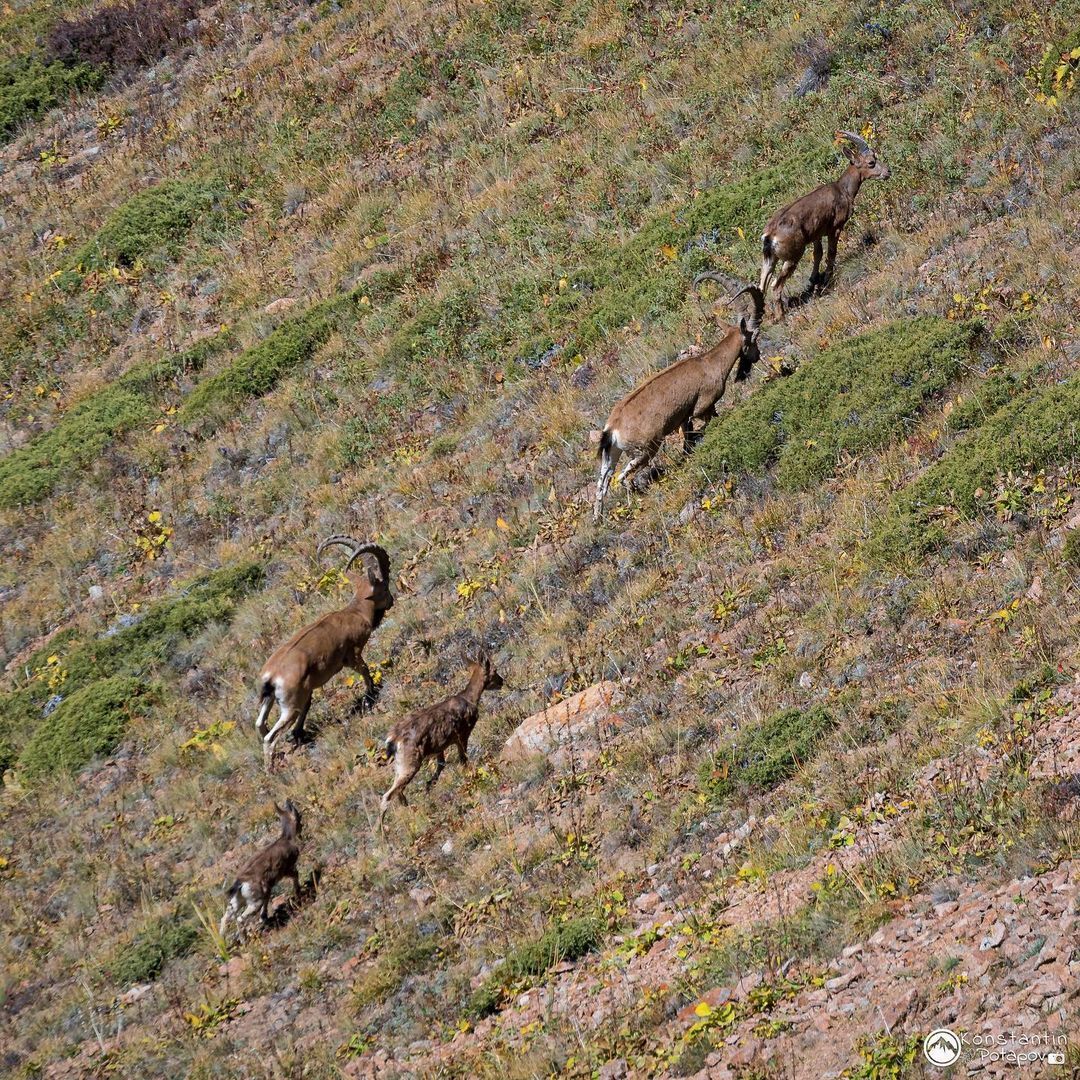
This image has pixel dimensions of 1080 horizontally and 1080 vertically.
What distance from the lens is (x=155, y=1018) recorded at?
10672mm

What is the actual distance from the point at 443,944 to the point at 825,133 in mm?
14016

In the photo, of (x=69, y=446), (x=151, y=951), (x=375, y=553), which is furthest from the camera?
(x=69, y=446)

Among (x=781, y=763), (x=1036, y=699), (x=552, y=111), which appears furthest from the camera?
(x=552, y=111)

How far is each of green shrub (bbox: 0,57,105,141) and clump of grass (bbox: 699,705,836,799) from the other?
26.7m

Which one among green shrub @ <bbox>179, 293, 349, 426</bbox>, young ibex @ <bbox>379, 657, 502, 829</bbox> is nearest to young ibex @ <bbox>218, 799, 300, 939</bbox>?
young ibex @ <bbox>379, 657, 502, 829</bbox>

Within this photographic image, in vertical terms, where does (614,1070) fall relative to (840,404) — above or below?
above

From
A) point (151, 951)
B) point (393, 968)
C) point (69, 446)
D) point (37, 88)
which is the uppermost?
point (37, 88)

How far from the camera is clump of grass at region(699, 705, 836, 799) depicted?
32.1 feet

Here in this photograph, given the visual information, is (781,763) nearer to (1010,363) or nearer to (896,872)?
(896,872)

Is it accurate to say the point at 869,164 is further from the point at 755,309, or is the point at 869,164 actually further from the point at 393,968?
the point at 393,968

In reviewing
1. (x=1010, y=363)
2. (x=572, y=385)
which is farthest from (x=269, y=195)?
(x=1010, y=363)

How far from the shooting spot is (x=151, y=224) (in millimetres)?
25953
